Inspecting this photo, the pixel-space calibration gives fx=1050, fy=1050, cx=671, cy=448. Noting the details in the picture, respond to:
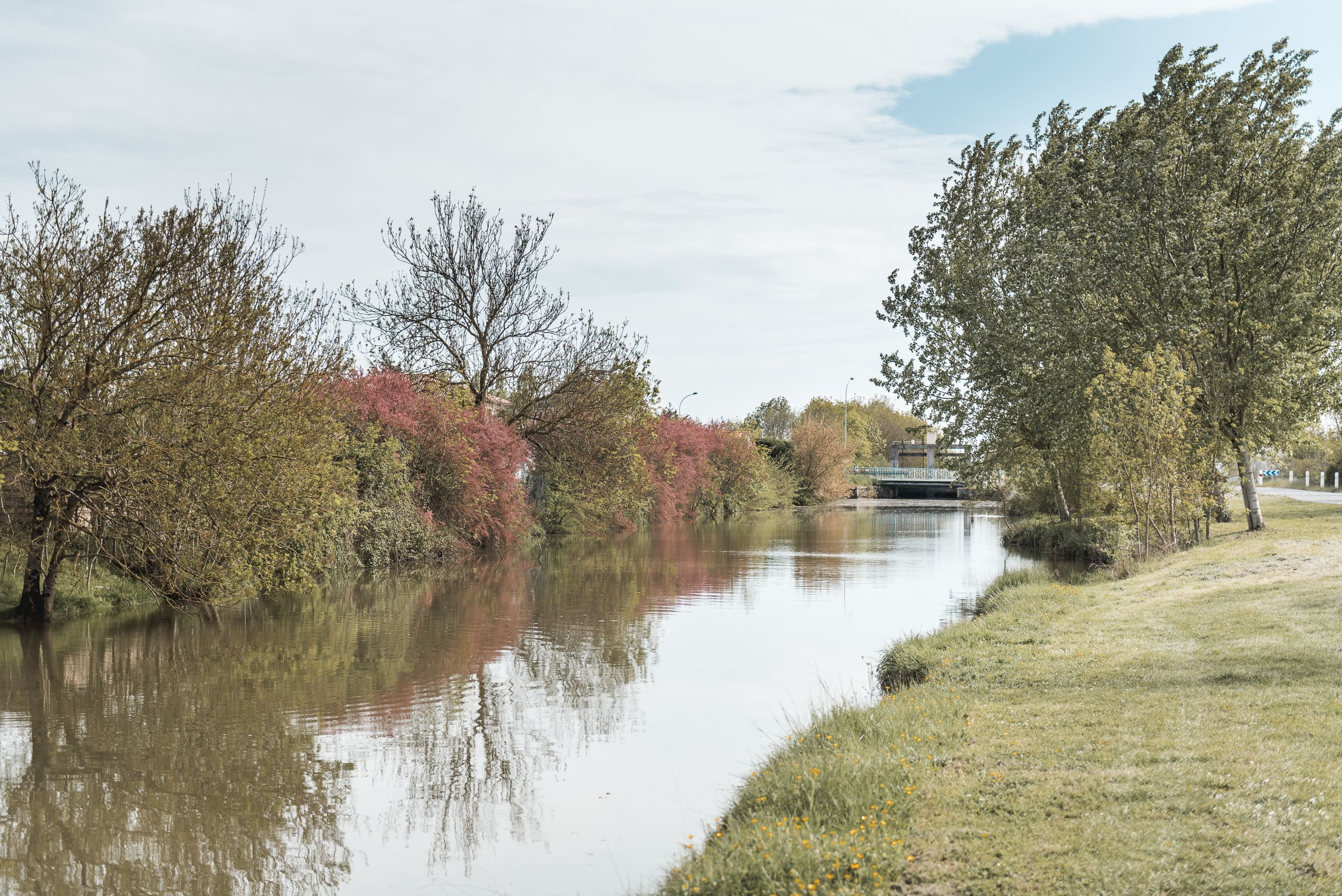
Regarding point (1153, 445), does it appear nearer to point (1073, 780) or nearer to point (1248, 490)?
point (1248, 490)

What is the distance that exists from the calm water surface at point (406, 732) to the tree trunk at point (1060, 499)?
1417 cm

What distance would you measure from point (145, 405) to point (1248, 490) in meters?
25.8

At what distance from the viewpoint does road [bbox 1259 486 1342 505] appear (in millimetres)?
43438

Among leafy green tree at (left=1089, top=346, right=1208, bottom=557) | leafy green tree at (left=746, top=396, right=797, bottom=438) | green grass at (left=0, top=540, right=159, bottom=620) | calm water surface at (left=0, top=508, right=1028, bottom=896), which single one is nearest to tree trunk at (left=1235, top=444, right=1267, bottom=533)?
leafy green tree at (left=1089, top=346, right=1208, bottom=557)

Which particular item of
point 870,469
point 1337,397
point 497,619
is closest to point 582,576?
point 497,619

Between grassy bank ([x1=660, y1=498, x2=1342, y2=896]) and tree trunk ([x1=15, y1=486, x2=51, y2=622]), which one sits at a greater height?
tree trunk ([x1=15, y1=486, x2=51, y2=622])

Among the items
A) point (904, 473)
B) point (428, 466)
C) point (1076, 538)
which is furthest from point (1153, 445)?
point (904, 473)

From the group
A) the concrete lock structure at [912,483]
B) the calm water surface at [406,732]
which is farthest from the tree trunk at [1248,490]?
the concrete lock structure at [912,483]

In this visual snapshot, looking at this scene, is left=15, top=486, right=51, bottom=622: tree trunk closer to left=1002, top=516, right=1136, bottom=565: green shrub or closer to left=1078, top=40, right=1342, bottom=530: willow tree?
left=1002, top=516, right=1136, bottom=565: green shrub

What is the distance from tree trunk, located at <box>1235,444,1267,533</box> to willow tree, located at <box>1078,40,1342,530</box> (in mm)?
58

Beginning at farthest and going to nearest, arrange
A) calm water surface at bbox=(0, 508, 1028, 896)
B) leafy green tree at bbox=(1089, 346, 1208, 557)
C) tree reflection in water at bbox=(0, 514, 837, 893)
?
leafy green tree at bbox=(1089, 346, 1208, 557), tree reflection in water at bbox=(0, 514, 837, 893), calm water surface at bbox=(0, 508, 1028, 896)

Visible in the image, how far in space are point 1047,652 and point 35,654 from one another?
1430cm

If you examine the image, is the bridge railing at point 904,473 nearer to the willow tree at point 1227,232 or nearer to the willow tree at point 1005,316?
the willow tree at point 1005,316

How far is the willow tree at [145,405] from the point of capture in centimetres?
1623
